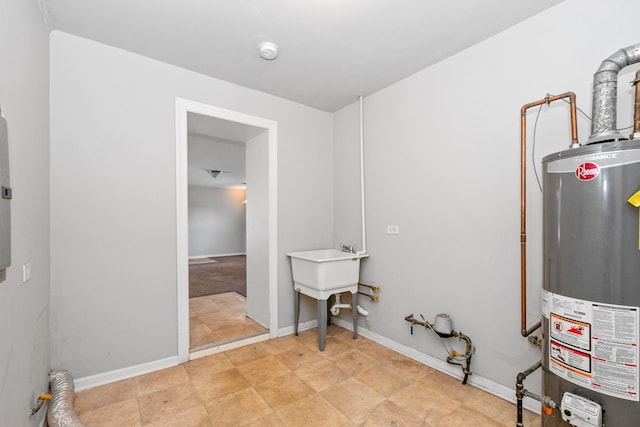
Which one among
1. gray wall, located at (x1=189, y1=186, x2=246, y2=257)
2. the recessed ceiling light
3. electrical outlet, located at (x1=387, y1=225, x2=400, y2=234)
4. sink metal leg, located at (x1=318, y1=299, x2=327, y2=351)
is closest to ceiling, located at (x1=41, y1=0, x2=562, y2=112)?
the recessed ceiling light

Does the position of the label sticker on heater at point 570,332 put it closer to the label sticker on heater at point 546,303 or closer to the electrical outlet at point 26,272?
the label sticker on heater at point 546,303

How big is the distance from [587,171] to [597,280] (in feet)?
1.49

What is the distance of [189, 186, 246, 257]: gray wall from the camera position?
33.2 feet

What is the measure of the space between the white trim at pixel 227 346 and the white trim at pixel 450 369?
1010 millimetres

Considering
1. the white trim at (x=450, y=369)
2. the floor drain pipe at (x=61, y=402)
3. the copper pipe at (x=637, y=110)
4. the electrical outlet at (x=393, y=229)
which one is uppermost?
the copper pipe at (x=637, y=110)

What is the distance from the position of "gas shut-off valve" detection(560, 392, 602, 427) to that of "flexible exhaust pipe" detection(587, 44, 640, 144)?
115 cm

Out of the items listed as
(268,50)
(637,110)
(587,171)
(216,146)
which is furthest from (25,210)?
(216,146)

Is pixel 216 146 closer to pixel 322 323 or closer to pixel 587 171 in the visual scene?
pixel 322 323

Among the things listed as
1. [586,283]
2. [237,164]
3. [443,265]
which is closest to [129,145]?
[443,265]

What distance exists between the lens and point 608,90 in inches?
55.1

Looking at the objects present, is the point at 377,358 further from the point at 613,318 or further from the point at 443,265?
the point at 613,318

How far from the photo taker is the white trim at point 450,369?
76.7 inches

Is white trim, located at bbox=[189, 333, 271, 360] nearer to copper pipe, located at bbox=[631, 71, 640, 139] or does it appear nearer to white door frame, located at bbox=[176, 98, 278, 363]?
white door frame, located at bbox=[176, 98, 278, 363]

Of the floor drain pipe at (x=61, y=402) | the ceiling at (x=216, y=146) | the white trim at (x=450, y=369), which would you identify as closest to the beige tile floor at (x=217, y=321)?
the floor drain pipe at (x=61, y=402)
